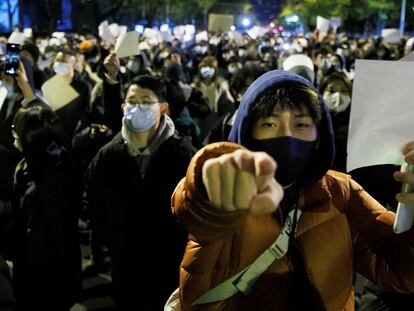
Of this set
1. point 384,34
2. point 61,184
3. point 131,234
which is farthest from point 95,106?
point 384,34

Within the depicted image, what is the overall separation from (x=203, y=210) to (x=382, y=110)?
2.06 feet

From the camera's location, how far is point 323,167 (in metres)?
1.82

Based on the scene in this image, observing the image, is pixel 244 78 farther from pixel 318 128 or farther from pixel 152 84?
pixel 318 128

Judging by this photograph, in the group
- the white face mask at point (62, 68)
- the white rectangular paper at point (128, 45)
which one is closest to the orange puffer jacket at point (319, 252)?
the white rectangular paper at point (128, 45)

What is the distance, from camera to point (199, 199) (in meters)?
1.42

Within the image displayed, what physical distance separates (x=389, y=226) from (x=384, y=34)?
16.4 metres

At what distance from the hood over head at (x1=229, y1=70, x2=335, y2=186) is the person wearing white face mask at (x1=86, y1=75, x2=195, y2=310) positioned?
1606mm

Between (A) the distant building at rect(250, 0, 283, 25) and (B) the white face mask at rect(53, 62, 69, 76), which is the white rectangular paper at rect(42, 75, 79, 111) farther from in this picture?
(A) the distant building at rect(250, 0, 283, 25)

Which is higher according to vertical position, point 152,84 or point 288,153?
point 288,153

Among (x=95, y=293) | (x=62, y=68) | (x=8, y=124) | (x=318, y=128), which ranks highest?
(x=318, y=128)

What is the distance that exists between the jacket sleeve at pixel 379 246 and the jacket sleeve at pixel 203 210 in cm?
54

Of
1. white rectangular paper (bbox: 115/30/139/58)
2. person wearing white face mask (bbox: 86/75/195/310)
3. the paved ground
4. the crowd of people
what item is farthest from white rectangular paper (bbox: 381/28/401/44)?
person wearing white face mask (bbox: 86/75/195/310)

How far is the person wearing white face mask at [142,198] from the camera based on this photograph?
11.1 feet

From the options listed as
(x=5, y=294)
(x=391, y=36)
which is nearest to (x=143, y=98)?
(x=5, y=294)
